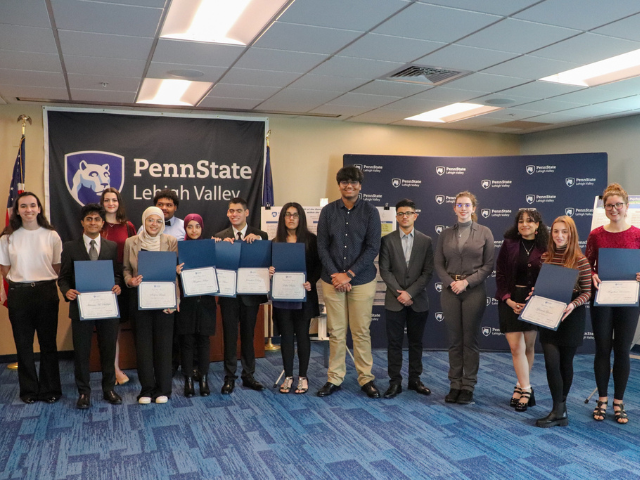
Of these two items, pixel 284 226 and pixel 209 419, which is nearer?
pixel 209 419

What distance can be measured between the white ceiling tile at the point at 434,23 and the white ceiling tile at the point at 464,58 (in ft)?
0.88

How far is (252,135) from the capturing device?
6.45 metres

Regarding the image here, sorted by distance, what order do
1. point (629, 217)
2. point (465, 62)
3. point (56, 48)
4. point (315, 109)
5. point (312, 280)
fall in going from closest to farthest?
1. point (56, 48)
2. point (465, 62)
3. point (312, 280)
4. point (629, 217)
5. point (315, 109)

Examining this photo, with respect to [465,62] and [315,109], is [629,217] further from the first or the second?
[315,109]

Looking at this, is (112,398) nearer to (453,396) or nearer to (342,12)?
(453,396)

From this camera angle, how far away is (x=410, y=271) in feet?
14.4

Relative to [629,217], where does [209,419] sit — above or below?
below

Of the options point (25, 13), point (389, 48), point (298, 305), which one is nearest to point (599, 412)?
point (298, 305)

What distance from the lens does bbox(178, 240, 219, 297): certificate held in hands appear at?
408cm

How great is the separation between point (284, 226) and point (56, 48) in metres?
2.06

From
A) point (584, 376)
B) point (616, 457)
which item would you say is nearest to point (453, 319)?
point (616, 457)

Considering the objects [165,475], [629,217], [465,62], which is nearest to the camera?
[165,475]

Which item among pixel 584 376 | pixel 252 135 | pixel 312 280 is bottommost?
pixel 584 376

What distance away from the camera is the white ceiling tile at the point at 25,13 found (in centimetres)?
296
